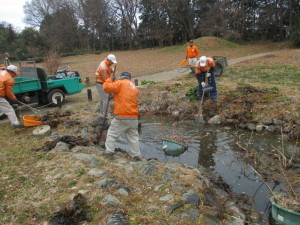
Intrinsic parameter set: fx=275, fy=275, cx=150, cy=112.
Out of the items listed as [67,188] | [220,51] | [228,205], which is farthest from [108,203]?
[220,51]

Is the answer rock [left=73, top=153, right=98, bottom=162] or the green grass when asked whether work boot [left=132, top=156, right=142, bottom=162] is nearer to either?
rock [left=73, top=153, right=98, bottom=162]

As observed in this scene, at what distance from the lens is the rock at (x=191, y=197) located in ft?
12.3

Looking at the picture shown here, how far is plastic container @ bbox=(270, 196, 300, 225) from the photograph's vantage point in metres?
3.48

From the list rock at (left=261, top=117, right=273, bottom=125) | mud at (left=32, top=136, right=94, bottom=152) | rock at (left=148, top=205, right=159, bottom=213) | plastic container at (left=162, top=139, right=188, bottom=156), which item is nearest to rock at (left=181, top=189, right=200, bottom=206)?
rock at (left=148, top=205, right=159, bottom=213)

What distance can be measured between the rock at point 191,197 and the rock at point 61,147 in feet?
9.27

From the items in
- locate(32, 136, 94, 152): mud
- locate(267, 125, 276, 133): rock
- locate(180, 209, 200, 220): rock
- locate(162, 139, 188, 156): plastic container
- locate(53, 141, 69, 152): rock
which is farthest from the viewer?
locate(267, 125, 276, 133): rock

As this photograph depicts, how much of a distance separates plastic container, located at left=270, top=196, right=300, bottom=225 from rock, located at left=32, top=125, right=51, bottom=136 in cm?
512

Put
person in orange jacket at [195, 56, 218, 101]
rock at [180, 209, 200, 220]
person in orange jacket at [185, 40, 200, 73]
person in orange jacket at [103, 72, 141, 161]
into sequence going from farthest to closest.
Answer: person in orange jacket at [185, 40, 200, 73]
person in orange jacket at [195, 56, 218, 101]
person in orange jacket at [103, 72, 141, 161]
rock at [180, 209, 200, 220]

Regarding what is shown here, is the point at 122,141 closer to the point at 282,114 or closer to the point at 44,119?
the point at 44,119

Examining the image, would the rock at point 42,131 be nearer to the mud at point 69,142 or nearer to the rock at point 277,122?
the mud at point 69,142

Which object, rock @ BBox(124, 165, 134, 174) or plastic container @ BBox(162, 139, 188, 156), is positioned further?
plastic container @ BBox(162, 139, 188, 156)

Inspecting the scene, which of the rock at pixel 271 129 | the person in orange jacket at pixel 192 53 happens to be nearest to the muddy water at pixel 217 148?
the rock at pixel 271 129

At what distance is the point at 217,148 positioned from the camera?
670 centimetres

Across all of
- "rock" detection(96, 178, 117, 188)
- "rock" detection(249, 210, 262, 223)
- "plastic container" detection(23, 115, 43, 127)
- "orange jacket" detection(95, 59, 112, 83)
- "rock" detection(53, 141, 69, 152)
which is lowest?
"rock" detection(249, 210, 262, 223)
